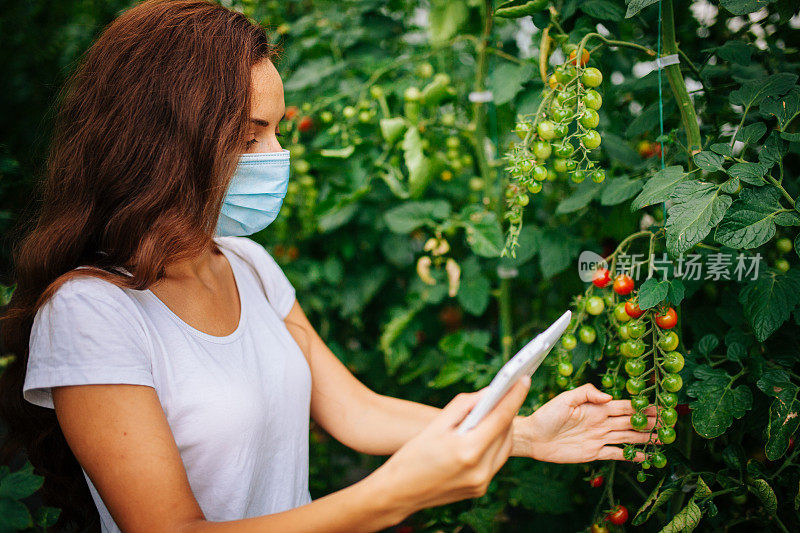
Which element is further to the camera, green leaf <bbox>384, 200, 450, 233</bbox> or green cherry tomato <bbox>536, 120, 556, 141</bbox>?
green leaf <bbox>384, 200, 450, 233</bbox>

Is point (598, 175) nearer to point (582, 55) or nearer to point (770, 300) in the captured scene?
point (582, 55)

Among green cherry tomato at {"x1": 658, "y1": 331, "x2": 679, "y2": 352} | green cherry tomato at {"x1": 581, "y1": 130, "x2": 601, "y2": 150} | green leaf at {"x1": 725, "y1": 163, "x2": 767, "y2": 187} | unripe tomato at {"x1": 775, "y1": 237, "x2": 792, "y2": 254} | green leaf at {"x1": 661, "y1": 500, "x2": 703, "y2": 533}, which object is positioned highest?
green cherry tomato at {"x1": 581, "y1": 130, "x2": 601, "y2": 150}

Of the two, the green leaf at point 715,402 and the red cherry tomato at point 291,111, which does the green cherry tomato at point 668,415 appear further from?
the red cherry tomato at point 291,111

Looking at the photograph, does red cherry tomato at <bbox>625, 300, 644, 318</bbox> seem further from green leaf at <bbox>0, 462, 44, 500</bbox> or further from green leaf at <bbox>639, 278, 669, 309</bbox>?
green leaf at <bbox>0, 462, 44, 500</bbox>

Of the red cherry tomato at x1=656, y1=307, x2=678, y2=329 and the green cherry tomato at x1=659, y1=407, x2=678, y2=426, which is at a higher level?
the red cherry tomato at x1=656, y1=307, x2=678, y2=329

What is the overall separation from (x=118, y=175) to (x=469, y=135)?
0.93m

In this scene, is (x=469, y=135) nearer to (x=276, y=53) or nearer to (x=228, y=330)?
(x=276, y=53)

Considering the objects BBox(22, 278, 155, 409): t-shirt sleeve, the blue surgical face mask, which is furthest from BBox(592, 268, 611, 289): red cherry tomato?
BBox(22, 278, 155, 409): t-shirt sleeve

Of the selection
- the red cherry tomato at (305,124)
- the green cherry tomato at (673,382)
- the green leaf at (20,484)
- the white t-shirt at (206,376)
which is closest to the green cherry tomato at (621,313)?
the green cherry tomato at (673,382)

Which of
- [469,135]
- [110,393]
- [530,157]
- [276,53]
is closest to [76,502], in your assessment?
[110,393]

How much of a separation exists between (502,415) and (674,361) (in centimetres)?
33

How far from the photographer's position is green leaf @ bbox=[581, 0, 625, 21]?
1.04 meters

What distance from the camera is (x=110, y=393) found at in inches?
32.8

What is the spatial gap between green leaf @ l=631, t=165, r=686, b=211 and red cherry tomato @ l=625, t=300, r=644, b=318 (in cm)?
15
